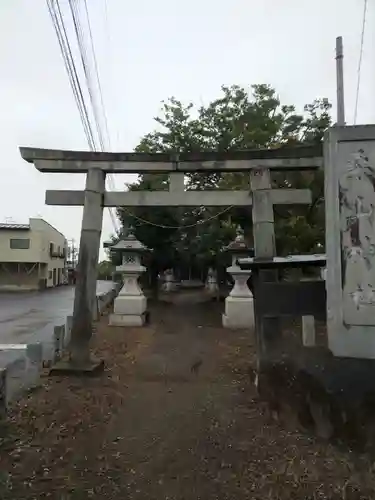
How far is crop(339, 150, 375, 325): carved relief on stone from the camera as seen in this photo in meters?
4.70

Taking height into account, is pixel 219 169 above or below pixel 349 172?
above

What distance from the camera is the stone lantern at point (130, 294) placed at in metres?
13.9

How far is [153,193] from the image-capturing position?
26.2 ft

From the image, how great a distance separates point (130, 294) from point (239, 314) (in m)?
3.27

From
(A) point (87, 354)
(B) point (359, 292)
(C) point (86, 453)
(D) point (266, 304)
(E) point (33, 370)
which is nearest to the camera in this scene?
(C) point (86, 453)

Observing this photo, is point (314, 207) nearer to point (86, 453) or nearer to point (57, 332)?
point (57, 332)

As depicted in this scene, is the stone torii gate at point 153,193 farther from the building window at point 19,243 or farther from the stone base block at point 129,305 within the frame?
the building window at point 19,243

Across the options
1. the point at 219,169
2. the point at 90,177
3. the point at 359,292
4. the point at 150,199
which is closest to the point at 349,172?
the point at 359,292

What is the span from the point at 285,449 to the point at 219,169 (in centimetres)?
Result: 476

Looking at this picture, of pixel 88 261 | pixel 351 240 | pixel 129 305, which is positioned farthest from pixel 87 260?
pixel 129 305

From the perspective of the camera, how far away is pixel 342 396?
4492 millimetres

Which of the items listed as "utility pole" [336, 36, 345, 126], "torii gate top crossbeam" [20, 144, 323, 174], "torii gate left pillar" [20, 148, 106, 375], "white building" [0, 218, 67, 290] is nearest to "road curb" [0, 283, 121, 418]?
"torii gate left pillar" [20, 148, 106, 375]

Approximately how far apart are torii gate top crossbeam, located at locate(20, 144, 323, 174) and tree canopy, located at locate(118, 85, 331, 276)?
12.3ft

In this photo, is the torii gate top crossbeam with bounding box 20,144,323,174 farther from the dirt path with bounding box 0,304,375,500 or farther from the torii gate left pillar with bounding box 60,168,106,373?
the dirt path with bounding box 0,304,375,500
